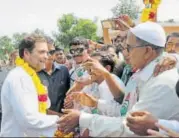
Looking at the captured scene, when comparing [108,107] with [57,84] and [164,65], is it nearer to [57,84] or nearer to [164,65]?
[164,65]

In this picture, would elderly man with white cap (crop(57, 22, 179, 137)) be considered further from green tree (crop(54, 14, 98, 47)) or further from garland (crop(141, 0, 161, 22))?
green tree (crop(54, 14, 98, 47))

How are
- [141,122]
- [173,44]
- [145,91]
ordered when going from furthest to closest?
1. [173,44]
2. [145,91]
3. [141,122]

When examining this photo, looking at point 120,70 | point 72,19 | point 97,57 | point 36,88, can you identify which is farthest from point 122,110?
point 72,19

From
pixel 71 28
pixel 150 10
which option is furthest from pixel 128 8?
pixel 150 10

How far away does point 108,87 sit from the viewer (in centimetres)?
371

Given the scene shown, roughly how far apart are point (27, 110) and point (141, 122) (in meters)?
1.20

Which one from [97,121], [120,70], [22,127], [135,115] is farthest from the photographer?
[120,70]

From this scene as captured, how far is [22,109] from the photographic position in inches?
131

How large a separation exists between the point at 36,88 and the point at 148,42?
1197 millimetres

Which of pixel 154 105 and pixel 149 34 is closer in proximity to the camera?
pixel 154 105

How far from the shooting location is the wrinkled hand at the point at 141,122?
248cm

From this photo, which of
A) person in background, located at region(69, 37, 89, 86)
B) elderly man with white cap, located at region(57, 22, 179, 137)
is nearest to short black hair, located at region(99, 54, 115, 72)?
person in background, located at region(69, 37, 89, 86)

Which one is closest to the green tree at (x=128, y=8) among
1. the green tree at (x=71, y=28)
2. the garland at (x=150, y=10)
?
the green tree at (x=71, y=28)

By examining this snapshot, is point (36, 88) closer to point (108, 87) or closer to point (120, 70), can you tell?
point (108, 87)
